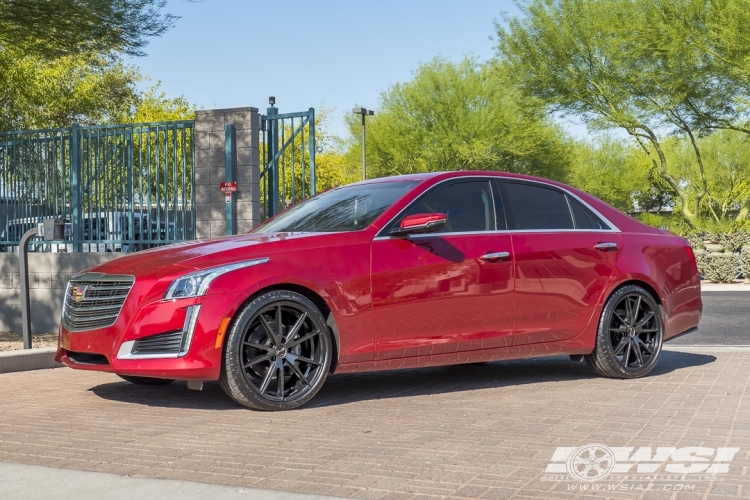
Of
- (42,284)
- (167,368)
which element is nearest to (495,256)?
(167,368)

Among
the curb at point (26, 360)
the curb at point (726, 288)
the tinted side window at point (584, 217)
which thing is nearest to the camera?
the tinted side window at point (584, 217)

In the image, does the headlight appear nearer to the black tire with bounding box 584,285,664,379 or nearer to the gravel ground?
the black tire with bounding box 584,285,664,379

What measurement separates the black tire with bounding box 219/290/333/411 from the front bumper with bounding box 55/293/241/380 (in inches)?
4.9

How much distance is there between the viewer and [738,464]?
537cm

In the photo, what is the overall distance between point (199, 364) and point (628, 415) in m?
2.86

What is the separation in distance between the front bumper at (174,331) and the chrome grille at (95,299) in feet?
0.48

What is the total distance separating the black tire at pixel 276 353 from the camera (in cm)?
692

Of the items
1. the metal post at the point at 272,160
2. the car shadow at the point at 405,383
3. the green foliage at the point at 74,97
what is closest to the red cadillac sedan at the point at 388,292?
the car shadow at the point at 405,383

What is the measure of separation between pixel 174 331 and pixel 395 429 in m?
1.62

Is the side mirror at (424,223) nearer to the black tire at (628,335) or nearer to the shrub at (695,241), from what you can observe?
the black tire at (628,335)

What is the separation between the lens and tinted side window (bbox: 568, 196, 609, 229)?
8.77m

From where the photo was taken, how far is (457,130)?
4972 cm

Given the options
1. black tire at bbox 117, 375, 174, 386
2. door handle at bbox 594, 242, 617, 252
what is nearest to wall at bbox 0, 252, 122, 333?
black tire at bbox 117, 375, 174, 386

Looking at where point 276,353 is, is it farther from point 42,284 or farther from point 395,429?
point 42,284
